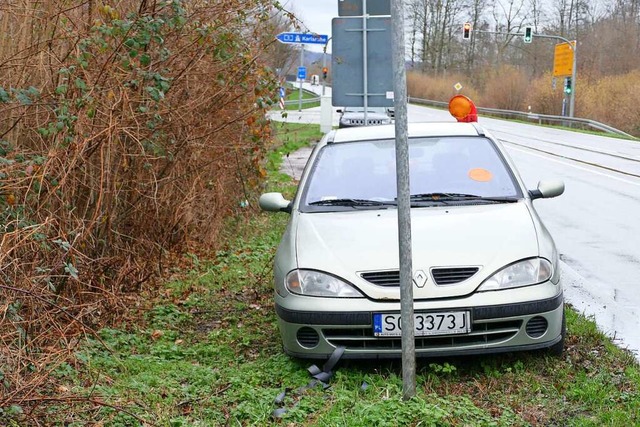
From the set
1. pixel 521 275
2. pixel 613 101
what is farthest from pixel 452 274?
pixel 613 101

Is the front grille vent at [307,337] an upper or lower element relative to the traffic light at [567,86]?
upper

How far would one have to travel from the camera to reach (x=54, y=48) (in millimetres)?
5863

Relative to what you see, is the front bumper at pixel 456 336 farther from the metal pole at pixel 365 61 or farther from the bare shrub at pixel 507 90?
the bare shrub at pixel 507 90

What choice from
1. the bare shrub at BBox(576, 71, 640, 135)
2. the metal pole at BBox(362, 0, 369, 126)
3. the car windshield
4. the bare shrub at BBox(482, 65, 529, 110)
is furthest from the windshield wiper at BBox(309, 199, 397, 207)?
the bare shrub at BBox(482, 65, 529, 110)

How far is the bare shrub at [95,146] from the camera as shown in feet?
15.5

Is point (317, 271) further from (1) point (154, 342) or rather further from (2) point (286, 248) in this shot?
(1) point (154, 342)

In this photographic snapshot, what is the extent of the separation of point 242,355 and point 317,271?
0.97 m

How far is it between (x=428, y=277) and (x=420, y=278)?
49mm

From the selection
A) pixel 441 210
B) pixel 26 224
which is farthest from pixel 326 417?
pixel 26 224

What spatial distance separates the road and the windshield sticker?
138 centimetres

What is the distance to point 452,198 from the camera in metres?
5.64

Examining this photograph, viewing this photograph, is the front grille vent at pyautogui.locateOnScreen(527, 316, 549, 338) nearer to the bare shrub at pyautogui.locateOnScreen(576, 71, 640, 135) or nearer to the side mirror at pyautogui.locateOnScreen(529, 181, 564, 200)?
the side mirror at pyautogui.locateOnScreen(529, 181, 564, 200)

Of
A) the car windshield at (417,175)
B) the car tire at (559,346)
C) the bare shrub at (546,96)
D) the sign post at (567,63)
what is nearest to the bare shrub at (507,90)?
the bare shrub at (546,96)

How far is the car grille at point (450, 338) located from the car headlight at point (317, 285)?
0.72 ft
